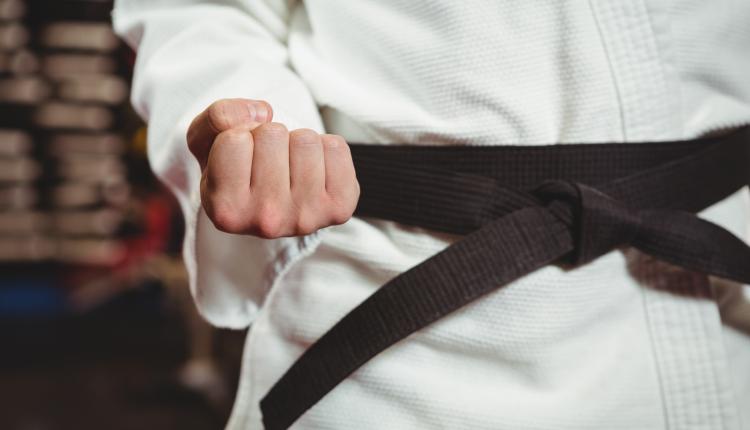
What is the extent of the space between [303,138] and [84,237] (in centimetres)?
231

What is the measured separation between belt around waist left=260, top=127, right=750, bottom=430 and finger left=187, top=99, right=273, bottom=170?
15 centimetres

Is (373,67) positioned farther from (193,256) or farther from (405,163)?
(193,256)

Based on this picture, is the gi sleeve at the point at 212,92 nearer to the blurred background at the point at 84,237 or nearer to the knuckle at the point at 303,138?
the knuckle at the point at 303,138

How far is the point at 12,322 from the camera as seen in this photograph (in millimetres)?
2289

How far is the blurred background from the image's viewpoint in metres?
2.13

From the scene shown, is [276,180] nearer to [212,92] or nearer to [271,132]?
[271,132]

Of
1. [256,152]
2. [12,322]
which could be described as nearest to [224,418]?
[12,322]

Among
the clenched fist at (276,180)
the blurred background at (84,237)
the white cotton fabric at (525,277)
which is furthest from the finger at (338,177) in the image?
the blurred background at (84,237)

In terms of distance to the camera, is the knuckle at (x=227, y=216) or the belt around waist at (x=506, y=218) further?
the belt around waist at (x=506, y=218)

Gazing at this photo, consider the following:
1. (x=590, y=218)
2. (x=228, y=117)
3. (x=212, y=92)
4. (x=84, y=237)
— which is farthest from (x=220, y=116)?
(x=84, y=237)

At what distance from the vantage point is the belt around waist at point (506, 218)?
1.46 feet

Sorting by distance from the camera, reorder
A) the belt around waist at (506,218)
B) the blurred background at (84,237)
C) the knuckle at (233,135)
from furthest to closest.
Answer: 1. the blurred background at (84,237)
2. the belt around waist at (506,218)
3. the knuckle at (233,135)

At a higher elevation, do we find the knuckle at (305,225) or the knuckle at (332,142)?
the knuckle at (332,142)

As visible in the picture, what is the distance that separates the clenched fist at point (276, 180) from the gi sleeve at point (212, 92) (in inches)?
4.6
